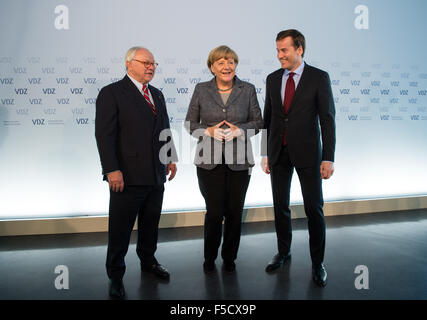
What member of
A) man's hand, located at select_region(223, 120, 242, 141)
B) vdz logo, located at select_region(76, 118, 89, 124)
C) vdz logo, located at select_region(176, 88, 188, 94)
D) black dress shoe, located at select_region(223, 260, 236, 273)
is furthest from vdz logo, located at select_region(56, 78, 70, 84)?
black dress shoe, located at select_region(223, 260, 236, 273)

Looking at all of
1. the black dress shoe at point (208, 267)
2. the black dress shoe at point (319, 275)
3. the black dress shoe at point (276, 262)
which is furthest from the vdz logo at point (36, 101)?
the black dress shoe at point (319, 275)

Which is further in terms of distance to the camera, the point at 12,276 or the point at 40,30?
the point at 40,30

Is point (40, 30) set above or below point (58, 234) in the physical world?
above

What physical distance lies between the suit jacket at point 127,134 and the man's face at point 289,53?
1.01m

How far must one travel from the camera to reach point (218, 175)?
83.5 inches

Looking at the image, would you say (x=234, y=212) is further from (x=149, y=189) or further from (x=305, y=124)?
(x=305, y=124)

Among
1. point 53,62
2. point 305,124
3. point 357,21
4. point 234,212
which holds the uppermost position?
point 357,21

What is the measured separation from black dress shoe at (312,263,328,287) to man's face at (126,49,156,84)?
180 centimetres

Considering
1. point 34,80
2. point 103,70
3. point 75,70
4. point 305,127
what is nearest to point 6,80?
point 34,80

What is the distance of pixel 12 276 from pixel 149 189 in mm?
1327

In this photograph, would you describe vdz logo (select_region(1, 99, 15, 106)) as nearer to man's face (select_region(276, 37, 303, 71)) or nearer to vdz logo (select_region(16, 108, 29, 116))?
vdz logo (select_region(16, 108, 29, 116))

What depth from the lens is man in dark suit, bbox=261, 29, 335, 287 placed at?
6.70ft
